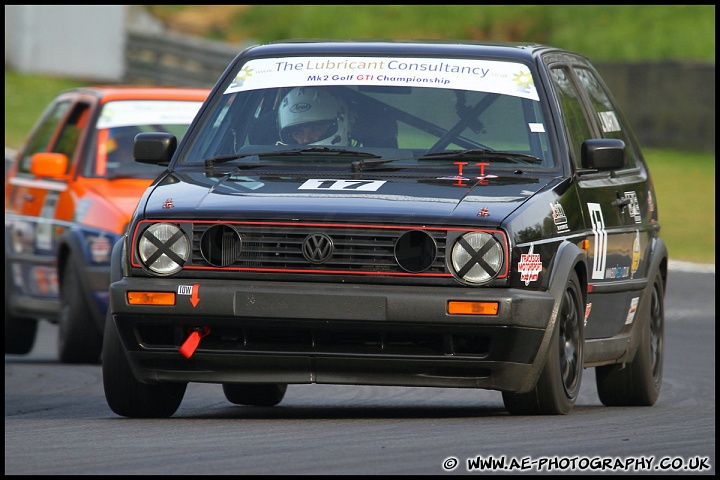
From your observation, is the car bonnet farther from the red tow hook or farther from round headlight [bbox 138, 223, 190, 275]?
the red tow hook

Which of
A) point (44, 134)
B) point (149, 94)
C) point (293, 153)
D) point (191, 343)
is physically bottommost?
point (191, 343)

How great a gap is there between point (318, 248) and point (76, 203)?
5190mm

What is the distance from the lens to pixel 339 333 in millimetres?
7270

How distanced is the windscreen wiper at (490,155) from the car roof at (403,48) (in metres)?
0.65

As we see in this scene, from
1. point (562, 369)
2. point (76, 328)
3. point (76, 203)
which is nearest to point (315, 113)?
point (562, 369)

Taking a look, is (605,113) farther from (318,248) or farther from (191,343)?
(191,343)

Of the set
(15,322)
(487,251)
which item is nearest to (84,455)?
(487,251)

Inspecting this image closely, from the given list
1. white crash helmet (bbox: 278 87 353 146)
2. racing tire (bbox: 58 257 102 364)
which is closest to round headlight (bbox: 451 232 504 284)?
white crash helmet (bbox: 278 87 353 146)

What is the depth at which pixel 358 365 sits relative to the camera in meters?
7.25

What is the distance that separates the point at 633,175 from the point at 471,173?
1.83 metres

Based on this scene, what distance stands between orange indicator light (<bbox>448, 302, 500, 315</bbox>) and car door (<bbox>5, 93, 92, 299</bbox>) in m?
5.60

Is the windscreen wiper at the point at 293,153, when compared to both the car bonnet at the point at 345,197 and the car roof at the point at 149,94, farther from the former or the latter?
the car roof at the point at 149,94

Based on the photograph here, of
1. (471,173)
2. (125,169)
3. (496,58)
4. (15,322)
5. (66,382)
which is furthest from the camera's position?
(15,322)

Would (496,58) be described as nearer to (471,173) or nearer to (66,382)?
(471,173)
